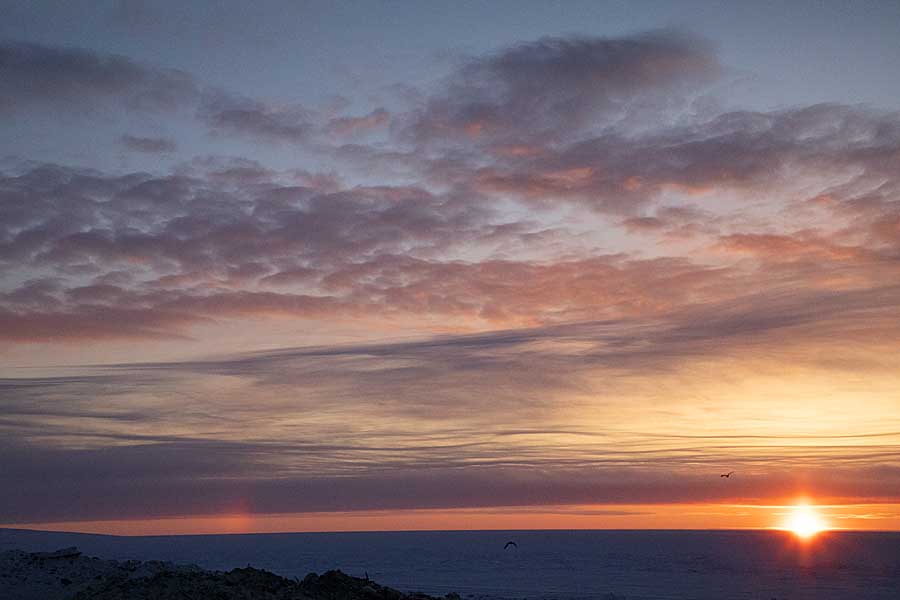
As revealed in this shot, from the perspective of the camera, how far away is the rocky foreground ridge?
1933 centimetres

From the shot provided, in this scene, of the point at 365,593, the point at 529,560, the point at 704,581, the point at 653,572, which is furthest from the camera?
the point at 529,560

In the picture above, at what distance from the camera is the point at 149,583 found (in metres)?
19.6

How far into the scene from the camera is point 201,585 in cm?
1958

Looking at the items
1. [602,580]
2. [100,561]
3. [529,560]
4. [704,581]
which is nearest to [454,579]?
[602,580]

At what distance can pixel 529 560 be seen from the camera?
233ft

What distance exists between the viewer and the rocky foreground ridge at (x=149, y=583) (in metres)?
19.3

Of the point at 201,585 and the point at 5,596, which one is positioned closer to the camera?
the point at 201,585

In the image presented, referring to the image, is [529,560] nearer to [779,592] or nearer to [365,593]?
[779,592]

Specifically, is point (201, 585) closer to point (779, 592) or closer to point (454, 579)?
point (454, 579)

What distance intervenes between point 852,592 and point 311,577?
128ft

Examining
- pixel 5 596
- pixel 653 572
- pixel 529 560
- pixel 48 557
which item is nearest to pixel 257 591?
pixel 5 596

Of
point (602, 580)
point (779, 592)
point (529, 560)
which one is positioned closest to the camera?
point (779, 592)

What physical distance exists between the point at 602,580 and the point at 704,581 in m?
8.55

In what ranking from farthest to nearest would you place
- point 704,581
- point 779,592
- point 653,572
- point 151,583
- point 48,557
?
1. point 653,572
2. point 704,581
3. point 779,592
4. point 48,557
5. point 151,583
